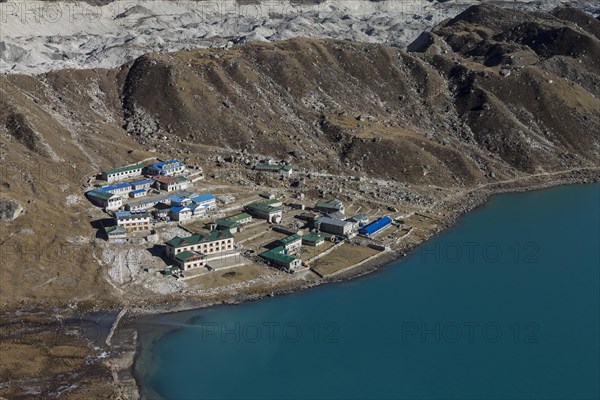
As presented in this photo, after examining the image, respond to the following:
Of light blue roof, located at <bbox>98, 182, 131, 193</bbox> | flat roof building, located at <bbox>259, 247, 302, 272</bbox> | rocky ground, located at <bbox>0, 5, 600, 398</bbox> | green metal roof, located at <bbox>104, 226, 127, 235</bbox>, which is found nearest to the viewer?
rocky ground, located at <bbox>0, 5, 600, 398</bbox>

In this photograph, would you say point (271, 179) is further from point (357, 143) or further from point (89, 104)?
point (89, 104)

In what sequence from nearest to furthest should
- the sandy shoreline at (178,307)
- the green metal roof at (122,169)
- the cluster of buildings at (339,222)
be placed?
the sandy shoreline at (178,307) → the cluster of buildings at (339,222) → the green metal roof at (122,169)

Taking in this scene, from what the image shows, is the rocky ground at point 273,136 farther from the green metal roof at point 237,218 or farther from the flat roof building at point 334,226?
the green metal roof at point 237,218

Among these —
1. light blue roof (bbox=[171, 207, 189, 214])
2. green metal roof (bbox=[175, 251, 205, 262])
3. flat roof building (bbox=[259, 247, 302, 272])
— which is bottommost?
flat roof building (bbox=[259, 247, 302, 272])

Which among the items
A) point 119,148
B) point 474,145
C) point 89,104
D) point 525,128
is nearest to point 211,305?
point 119,148

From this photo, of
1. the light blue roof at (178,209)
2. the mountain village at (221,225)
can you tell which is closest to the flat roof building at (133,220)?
the mountain village at (221,225)

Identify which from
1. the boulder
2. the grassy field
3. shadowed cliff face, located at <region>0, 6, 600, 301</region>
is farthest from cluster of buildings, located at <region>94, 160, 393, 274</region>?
the boulder

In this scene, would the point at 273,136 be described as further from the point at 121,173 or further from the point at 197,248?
the point at 197,248

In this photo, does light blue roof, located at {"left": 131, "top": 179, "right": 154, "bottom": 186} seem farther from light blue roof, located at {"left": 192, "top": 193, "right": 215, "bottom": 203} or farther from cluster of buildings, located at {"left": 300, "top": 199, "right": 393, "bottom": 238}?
cluster of buildings, located at {"left": 300, "top": 199, "right": 393, "bottom": 238}
